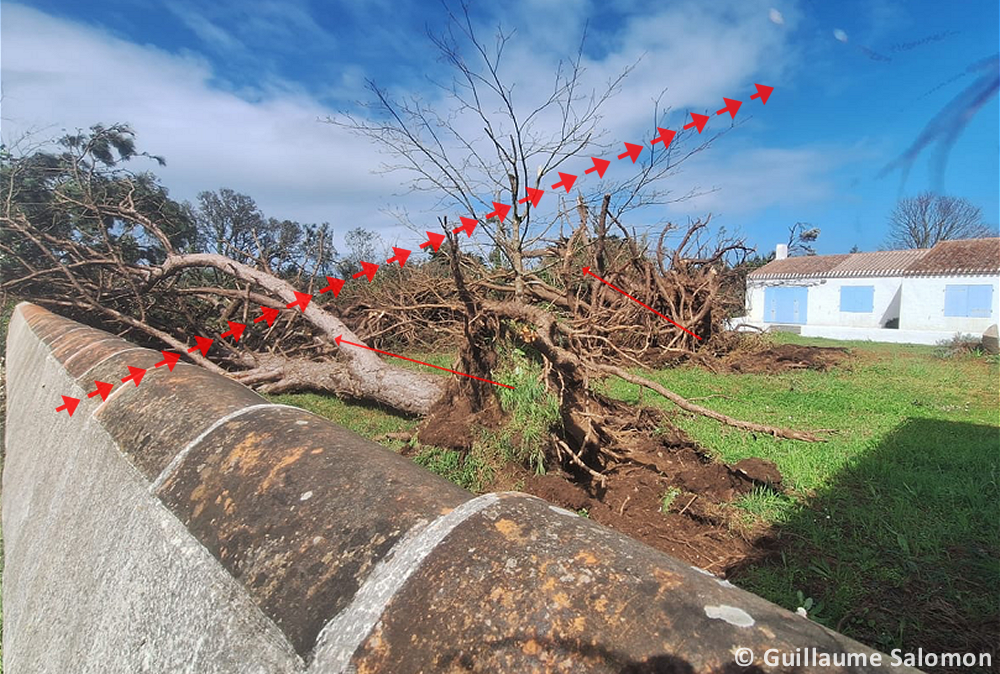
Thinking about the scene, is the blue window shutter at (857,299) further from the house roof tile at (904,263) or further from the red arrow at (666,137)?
the red arrow at (666,137)

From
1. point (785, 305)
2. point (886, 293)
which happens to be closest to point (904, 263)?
point (886, 293)

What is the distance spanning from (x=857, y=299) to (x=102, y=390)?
28276 millimetres

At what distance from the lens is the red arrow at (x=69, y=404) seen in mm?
2226

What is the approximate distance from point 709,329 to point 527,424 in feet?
28.1

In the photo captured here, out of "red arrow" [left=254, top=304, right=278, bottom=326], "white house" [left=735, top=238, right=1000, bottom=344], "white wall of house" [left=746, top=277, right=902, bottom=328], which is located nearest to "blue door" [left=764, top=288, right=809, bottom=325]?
"white house" [left=735, top=238, right=1000, bottom=344]

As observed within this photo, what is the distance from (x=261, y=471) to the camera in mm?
1000

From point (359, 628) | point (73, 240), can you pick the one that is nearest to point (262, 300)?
point (73, 240)

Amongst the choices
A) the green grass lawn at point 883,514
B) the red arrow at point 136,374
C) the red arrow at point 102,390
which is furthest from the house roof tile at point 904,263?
the red arrow at point 102,390

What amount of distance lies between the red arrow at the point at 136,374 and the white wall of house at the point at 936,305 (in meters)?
24.2

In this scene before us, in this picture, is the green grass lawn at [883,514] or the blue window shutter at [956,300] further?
the blue window shutter at [956,300]

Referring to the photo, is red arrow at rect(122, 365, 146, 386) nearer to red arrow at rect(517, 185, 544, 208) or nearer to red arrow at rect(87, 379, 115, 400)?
red arrow at rect(87, 379, 115, 400)

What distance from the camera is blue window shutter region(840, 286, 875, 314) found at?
22562mm

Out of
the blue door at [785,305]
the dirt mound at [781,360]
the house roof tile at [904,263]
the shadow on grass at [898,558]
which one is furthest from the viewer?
the blue door at [785,305]

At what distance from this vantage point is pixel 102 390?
201 centimetres
